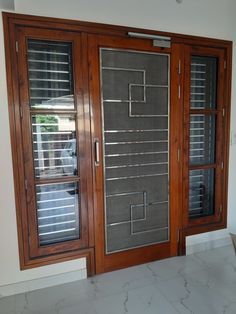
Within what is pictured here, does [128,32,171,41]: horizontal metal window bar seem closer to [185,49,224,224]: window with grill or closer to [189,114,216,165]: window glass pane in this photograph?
[185,49,224,224]: window with grill

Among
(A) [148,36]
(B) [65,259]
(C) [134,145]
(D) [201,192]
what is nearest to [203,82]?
(A) [148,36]

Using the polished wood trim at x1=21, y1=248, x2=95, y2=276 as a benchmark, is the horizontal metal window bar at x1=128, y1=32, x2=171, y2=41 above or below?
above

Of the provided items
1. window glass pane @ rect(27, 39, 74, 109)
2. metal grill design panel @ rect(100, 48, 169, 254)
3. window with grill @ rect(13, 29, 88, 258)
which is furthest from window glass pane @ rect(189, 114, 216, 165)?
window glass pane @ rect(27, 39, 74, 109)

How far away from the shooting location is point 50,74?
212cm

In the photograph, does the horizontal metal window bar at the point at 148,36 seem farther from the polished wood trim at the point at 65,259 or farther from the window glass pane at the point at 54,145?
the polished wood trim at the point at 65,259

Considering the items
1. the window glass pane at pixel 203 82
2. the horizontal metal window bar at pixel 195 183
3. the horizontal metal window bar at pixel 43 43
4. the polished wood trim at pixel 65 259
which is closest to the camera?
the horizontal metal window bar at pixel 43 43

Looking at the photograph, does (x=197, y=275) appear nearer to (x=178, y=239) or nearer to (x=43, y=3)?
(x=178, y=239)

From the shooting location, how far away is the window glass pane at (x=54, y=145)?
83.9 inches

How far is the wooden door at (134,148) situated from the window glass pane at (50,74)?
0.66 feet

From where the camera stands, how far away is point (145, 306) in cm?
196

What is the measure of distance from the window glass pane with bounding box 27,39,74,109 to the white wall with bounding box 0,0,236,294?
217 mm

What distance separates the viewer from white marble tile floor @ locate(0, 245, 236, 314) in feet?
6.34

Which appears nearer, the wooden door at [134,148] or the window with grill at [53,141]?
the window with grill at [53,141]

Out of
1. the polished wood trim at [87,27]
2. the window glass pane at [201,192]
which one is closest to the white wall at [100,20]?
the polished wood trim at [87,27]
